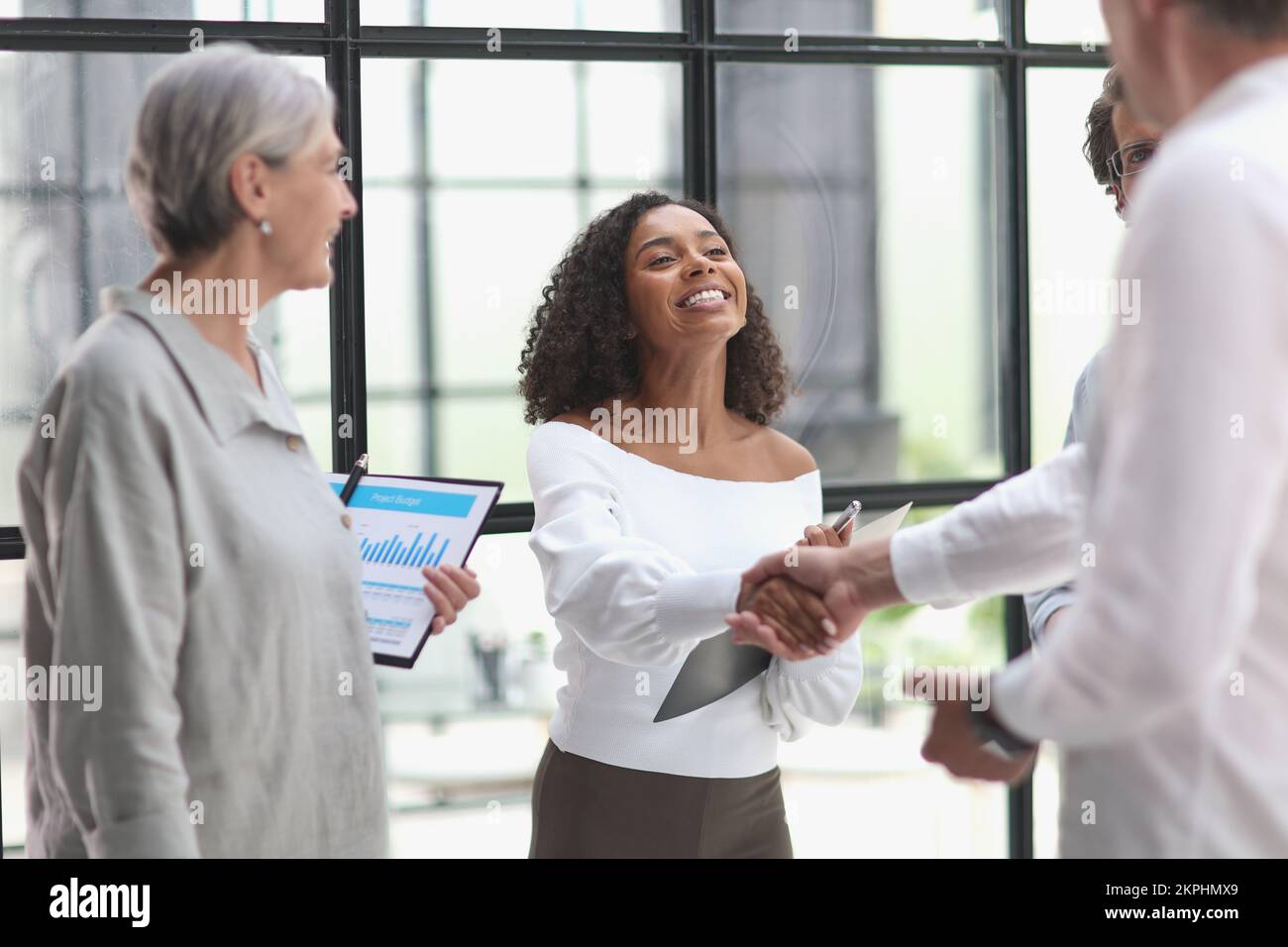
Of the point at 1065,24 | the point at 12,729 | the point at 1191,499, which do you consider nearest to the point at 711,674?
the point at 1191,499

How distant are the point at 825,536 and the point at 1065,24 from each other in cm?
216

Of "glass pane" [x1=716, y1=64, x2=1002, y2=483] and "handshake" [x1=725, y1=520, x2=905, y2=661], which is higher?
"glass pane" [x1=716, y1=64, x2=1002, y2=483]

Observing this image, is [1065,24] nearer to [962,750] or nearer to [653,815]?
[653,815]

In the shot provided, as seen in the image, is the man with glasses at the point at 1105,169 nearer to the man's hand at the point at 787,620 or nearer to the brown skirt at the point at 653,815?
the man's hand at the point at 787,620

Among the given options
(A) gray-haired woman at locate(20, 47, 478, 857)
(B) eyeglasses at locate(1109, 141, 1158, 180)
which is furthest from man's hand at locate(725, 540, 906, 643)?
(B) eyeglasses at locate(1109, 141, 1158, 180)

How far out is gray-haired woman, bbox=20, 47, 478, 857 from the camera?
1434 millimetres

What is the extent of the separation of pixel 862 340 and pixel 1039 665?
2.44 meters

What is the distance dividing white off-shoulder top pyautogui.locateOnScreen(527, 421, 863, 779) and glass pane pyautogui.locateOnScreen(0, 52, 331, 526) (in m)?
1.29

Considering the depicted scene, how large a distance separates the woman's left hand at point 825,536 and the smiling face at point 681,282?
1.46 feet

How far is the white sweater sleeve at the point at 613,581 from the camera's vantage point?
2.20 m

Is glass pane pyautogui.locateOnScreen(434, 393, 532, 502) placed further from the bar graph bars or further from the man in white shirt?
the man in white shirt

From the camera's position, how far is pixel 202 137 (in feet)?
5.16

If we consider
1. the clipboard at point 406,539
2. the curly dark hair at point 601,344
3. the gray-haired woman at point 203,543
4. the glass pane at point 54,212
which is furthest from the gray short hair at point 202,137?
the glass pane at point 54,212

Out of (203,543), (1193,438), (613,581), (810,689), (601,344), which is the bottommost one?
(810,689)
